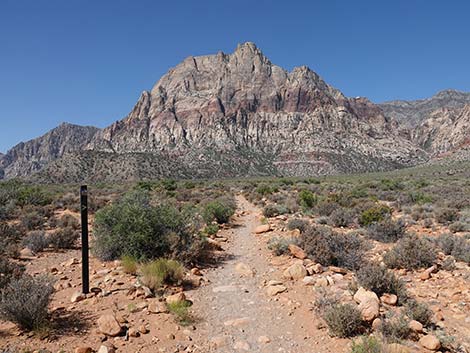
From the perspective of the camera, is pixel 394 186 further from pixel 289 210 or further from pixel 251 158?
pixel 251 158

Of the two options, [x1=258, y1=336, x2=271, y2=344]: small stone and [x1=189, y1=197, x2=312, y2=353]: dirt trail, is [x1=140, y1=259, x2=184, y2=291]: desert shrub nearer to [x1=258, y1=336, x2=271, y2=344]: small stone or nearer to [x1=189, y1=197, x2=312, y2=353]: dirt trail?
[x1=189, y1=197, x2=312, y2=353]: dirt trail

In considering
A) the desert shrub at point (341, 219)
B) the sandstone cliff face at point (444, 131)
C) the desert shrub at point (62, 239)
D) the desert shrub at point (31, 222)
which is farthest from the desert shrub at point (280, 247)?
the sandstone cliff face at point (444, 131)

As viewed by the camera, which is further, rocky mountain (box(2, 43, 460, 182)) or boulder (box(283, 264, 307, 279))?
rocky mountain (box(2, 43, 460, 182))

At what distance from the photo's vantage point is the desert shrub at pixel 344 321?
17.0 ft

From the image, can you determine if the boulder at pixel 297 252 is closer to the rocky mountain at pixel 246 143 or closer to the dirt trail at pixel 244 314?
the dirt trail at pixel 244 314

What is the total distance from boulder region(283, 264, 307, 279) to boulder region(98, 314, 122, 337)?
421 cm

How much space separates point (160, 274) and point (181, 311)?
4.90 ft

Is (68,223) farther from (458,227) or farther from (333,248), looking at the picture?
(458,227)

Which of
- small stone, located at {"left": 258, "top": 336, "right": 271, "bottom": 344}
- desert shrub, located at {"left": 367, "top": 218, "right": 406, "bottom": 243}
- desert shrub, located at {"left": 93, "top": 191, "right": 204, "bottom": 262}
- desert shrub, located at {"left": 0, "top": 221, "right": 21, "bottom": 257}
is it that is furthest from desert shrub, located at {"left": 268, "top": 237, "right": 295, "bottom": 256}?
desert shrub, located at {"left": 0, "top": 221, "right": 21, "bottom": 257}

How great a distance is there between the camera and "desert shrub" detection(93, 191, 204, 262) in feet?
29.7

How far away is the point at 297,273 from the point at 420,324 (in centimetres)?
309

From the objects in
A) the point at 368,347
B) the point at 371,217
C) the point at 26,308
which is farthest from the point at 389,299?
the point at 371,217

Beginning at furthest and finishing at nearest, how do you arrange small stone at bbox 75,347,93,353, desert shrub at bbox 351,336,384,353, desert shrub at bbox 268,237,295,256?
desert shrub at bbox 268,237,295,256, small stone at bbox 75,347,93,353, desert shrub at bbox 351,336,384,353

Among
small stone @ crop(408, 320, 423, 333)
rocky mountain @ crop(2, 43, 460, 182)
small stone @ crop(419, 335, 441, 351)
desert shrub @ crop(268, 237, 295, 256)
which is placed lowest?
small stone @ crop(419, 335, 441, 351)
